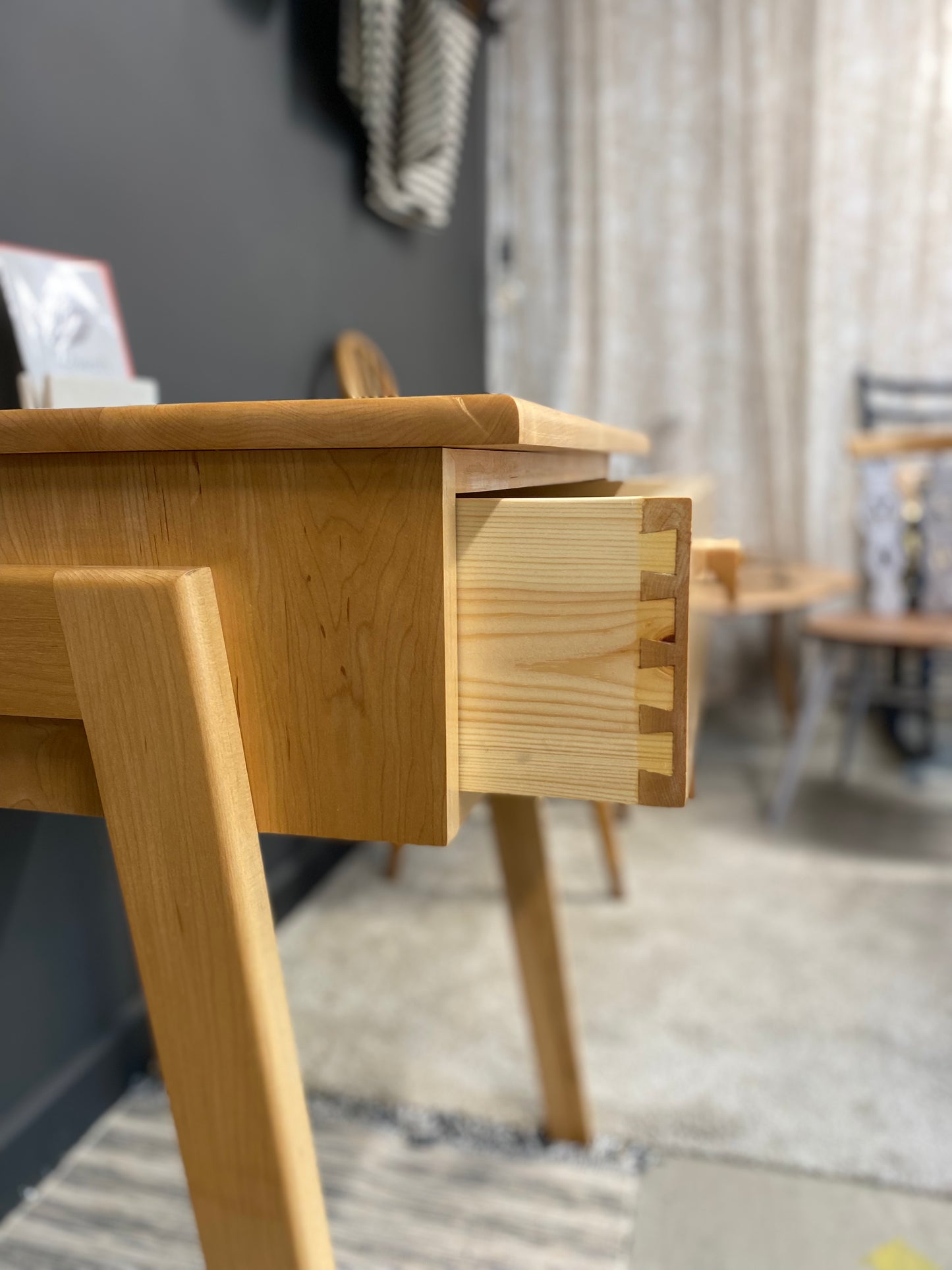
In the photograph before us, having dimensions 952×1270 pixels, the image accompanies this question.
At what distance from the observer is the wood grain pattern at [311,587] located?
44 cm

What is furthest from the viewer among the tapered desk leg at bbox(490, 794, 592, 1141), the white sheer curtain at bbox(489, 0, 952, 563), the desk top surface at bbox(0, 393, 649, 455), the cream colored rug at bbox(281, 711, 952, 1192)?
the white sheer curtain at bbox(489, 0, 952, 563)

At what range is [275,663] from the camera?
0.47 meters

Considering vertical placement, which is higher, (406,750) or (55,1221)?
(406,750)

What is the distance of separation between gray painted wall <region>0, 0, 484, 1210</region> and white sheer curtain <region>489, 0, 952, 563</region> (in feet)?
3.86

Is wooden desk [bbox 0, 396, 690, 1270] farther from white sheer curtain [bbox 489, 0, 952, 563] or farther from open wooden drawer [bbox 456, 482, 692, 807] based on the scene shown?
white sheer curtain [bbox 489, 0, 952, 563]

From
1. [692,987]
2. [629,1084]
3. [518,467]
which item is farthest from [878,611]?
[518,467]

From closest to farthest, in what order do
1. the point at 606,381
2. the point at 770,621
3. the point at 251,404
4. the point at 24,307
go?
the point at 251,404
the point at 24,307
the point at 770,621
the point at 606,381

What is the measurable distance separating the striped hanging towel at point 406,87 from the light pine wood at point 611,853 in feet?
3.96

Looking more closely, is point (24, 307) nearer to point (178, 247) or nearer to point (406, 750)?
point (178, 247)

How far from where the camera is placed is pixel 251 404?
44 cm

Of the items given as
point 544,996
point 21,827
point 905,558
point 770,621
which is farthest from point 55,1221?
point 770,621

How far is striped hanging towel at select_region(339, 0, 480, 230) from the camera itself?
1631mm

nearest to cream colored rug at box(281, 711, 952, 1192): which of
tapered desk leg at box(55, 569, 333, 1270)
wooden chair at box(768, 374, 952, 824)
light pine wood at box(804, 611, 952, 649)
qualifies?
wooden chair at box(768, 374, 952, 824)

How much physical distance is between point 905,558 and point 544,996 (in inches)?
56.2
